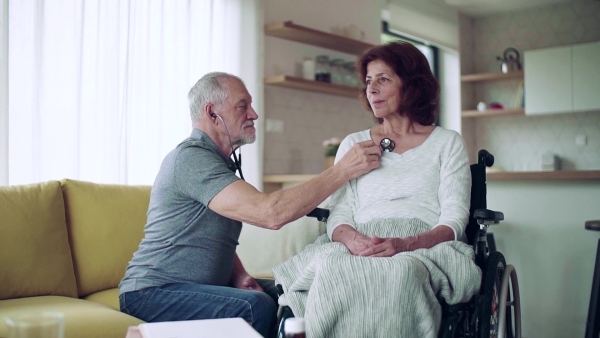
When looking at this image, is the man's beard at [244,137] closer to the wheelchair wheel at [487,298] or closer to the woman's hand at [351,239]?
the woman's hand at [351,239]

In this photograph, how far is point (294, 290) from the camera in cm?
181

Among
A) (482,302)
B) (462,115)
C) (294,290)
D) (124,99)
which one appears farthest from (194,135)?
(462,115)

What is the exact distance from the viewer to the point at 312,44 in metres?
4.70

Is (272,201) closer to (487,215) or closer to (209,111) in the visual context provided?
(209,111)

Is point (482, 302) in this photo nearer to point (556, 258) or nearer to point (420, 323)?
point (420, 323)

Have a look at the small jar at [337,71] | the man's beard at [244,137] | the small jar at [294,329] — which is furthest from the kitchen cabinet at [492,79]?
the small jar at [294,329]

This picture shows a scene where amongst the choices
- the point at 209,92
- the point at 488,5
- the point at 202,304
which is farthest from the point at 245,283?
the point at 488,5

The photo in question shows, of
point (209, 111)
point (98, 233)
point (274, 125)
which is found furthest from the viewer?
point (274, 125)

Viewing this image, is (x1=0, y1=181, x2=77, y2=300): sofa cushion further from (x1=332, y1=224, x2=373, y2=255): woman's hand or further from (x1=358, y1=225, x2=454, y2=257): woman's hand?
(x1=358, y1=225, x2=454, y2=257): woman's hand

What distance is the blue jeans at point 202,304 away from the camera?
1836 millimetres

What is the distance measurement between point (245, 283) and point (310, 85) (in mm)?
2464

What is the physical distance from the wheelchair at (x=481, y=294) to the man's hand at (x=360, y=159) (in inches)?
8.5

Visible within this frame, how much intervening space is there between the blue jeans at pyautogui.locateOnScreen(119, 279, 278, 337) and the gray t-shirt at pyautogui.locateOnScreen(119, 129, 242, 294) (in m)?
0.04

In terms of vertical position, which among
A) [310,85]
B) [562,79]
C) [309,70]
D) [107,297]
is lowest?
[107,297]
